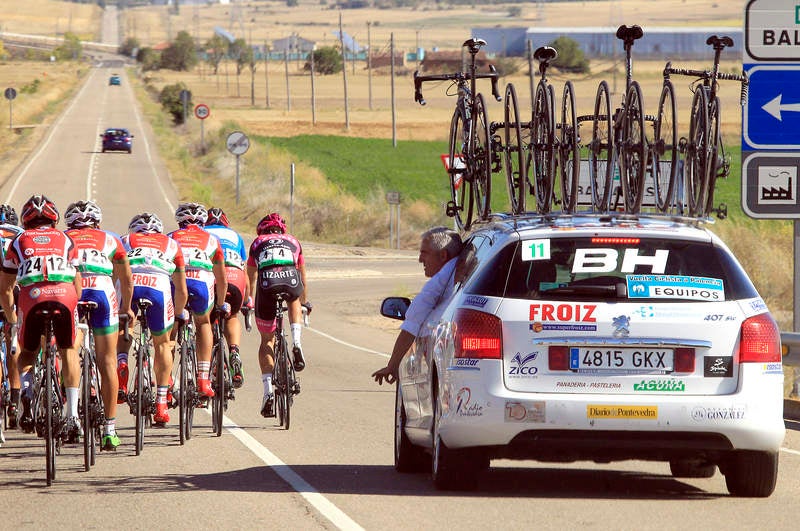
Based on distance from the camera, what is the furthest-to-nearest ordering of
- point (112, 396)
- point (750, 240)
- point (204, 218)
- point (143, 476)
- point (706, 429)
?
point (750, 240)
point (204, 218)
point (112, 396)
point (143, 476)
point (706, 429)

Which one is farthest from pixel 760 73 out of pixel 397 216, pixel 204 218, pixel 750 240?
pixel 397 216

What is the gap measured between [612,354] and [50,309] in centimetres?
402

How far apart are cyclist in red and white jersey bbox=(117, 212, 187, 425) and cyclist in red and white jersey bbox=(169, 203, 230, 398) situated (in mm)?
533

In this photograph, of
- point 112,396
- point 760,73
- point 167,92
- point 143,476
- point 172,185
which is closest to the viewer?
point 143,476

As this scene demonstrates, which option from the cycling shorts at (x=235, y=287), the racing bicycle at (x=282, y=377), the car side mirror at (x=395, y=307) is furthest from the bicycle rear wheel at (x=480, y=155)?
the car side mirror at (x=395, y=307)

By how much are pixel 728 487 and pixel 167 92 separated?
12144cm

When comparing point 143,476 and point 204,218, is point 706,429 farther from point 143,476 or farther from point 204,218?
point 204,218

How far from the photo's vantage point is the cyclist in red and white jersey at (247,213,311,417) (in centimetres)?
1358

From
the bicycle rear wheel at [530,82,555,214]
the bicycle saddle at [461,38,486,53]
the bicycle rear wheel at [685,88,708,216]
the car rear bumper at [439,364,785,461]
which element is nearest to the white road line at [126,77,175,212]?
the bicycle saddle at [461,38,486,53]

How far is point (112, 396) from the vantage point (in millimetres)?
11312

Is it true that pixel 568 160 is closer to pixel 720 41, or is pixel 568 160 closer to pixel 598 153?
pixel 598 153

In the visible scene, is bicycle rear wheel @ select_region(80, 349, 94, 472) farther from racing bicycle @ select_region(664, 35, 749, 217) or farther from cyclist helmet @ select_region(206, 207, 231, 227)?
racing bicycle @ select_region(664, 35, 749, 217)

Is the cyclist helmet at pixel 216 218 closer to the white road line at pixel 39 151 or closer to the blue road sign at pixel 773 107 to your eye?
the blue road sign at pixel 773 107

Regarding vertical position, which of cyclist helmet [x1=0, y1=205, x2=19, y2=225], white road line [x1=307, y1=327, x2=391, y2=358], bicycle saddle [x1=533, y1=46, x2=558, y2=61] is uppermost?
bicycle saddle [x1=533, y1=46, x2=558, y2=61]
